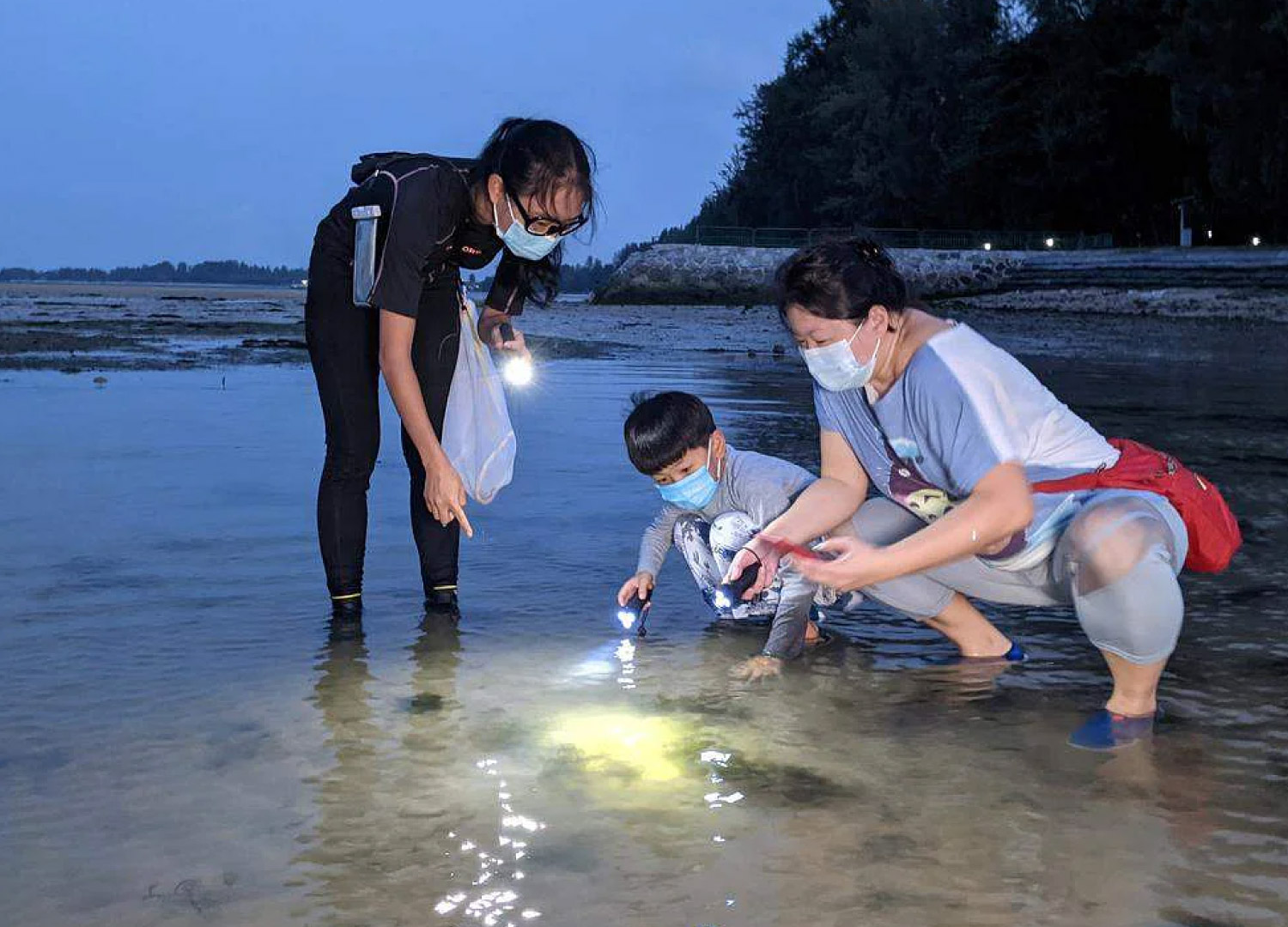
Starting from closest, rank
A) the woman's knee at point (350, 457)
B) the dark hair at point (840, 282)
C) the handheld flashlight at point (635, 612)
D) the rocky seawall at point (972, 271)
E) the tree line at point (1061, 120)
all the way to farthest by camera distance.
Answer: the dark hair at point (840, 282)
the handheld flashlight at point (635, 612)
the woman's knee at point (350, 457)
the rocky seawall at point (972, 271)
the tree line at point (1061, 120)

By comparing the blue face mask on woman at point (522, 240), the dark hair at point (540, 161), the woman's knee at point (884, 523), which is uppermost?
the dark hair at point (540, 161)

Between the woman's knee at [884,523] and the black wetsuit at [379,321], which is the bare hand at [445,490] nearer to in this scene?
the black wetsuit at [379,321]

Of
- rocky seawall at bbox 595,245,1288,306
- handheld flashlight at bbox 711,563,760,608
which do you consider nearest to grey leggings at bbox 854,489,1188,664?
handheld flashlight at bbox 711,563,760,608

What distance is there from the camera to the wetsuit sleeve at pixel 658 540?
4156mm

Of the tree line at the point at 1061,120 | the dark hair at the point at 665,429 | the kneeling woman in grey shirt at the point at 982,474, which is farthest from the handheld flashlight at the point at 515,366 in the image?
the tree line at the point at 1061,120

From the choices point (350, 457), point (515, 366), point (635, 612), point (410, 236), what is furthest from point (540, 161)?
point (635, 612)

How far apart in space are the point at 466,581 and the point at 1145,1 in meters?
46.5

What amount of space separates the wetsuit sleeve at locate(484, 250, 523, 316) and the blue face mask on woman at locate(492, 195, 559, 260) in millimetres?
314

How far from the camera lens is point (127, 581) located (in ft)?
14.5

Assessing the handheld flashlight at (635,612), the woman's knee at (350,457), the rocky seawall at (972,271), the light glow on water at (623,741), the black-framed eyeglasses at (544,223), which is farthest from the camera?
the rocky seawall at (972,271)

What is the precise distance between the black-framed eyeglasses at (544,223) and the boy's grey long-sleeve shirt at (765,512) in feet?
2.83

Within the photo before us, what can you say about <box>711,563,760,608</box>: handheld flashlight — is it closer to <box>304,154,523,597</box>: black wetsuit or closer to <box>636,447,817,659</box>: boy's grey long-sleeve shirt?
<box>636,447,817,659</box>: boy's grey long-sleeve shirt

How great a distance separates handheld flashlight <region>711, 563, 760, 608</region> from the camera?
3900 millimetres

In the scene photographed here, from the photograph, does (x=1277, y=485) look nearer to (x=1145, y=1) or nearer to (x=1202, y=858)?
(x=1202, y=858)
